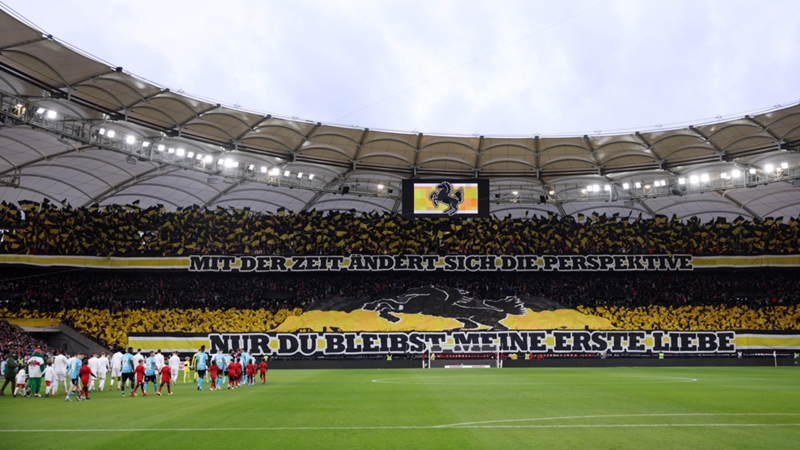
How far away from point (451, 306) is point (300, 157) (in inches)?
604

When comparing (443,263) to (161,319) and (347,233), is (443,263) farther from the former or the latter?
(161,319)

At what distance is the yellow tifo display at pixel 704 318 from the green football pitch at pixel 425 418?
76.9ft

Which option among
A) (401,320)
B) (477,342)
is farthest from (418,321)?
(477,342)

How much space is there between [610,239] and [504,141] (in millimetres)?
13804

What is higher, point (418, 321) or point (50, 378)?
point (418, 321)

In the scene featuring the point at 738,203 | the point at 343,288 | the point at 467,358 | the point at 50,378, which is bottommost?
the point at 467,358

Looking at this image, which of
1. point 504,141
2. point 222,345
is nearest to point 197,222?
point 222,345

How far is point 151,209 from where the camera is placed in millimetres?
49656

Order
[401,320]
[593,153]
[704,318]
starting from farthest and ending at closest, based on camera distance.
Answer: [401,320] < [704,318] < [593,153]

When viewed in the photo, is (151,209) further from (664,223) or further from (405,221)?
(664,223)

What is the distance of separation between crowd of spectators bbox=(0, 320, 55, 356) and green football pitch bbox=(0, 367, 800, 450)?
16.0 m

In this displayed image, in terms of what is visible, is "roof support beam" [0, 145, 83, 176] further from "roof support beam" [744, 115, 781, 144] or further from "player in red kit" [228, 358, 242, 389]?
"roof support beam" [744, 115, 781, 144]

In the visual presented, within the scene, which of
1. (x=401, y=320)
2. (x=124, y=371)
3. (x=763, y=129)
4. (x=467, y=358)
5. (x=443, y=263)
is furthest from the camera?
(x=443, y=263)

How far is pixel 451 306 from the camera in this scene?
47.3 meters
